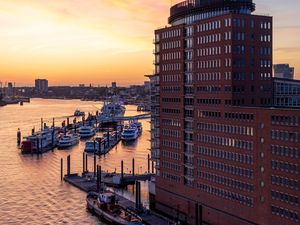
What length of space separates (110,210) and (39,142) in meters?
77.7

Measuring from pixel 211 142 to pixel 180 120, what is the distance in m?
7.14

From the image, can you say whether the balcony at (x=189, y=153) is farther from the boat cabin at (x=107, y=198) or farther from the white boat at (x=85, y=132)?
the white boat at (x=85, y=132)

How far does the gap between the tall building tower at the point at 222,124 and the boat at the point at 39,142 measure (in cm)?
7134

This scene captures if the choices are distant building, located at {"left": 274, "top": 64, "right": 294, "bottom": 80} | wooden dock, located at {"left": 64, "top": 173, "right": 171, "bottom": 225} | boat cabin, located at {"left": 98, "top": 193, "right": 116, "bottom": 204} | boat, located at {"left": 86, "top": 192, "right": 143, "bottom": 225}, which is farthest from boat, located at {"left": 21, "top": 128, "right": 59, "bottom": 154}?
distant building, located at {"left": 274, "top": 64, "right": 294, "bottom": 80}

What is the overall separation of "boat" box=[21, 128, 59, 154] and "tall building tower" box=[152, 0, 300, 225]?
234ft

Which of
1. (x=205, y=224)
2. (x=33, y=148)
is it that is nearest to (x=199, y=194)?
(x=205, y=224)

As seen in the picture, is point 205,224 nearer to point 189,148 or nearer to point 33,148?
point 189,148

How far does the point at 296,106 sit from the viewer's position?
57.7m

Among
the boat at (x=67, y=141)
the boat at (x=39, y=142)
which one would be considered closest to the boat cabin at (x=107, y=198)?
the boat at (x=39, y=142)

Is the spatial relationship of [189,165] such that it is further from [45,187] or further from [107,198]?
[45,187]

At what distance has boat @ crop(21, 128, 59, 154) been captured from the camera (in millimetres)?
136000

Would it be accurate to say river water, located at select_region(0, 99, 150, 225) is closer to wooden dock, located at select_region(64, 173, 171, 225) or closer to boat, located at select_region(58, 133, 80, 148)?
wooden dock, located at select_region(64, 173, 171, 225)

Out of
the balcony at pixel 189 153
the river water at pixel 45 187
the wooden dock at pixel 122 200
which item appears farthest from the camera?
the river water at pixel 45 187

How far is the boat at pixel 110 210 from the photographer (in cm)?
6456
